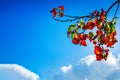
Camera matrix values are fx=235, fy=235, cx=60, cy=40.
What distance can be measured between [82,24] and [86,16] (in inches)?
106

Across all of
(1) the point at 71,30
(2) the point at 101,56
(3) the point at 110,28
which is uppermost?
(1) the point at 71,30

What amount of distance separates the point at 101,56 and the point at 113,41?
4.03 feet

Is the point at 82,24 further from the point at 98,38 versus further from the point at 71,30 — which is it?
the point at 98,38

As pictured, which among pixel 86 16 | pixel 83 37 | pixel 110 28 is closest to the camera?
pixel 86 16

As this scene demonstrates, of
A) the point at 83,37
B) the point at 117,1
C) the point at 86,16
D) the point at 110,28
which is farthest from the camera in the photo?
the point at 83,37

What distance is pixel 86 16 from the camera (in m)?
13.3

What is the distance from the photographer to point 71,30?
627 inches

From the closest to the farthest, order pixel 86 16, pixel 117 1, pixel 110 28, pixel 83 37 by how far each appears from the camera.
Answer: pixel 117 1
pixel 86 16
pixel 110 28
pixel 83 37

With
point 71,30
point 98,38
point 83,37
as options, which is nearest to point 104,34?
point 98,38

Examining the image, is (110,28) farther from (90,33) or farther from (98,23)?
(90,33)

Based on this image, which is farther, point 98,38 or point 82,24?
point 82,24

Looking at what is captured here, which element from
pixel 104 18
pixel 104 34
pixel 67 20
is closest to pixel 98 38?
pixel 104 34

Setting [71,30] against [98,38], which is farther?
[71,30]

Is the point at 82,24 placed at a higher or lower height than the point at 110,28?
higher
